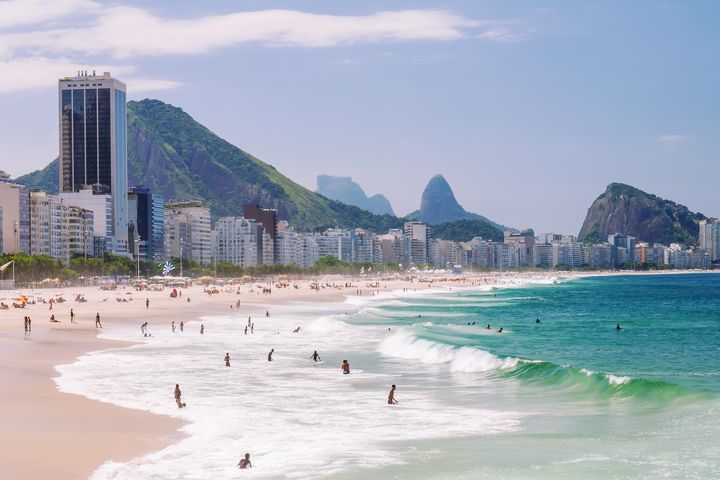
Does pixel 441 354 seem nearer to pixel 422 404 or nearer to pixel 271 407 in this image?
pixel 422 404

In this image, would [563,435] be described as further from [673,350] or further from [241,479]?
[673,350]

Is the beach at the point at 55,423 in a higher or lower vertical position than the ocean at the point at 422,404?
higher

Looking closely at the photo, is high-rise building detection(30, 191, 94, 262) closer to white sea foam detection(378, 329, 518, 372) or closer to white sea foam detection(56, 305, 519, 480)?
white sea foam detection(56, 305, 519, 480)

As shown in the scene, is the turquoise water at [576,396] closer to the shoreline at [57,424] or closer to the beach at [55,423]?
the shoreline at [57,424]

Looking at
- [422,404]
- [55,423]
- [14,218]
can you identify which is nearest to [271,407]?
[422,404]

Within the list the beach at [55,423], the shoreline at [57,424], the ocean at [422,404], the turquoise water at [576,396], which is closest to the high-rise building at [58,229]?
the ocean at [422,404]

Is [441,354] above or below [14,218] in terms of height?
below

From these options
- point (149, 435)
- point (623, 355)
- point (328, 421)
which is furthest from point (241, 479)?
point (623, 355)
